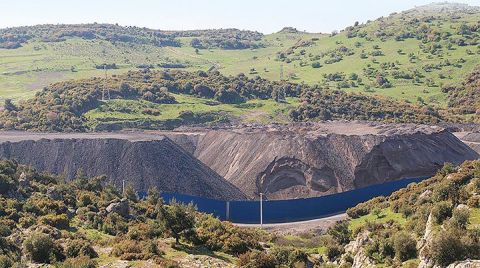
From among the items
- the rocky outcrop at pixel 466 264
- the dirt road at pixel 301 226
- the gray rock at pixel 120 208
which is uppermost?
the rocky outcrop at pixel 466 264

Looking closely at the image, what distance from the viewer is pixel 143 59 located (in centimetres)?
18712

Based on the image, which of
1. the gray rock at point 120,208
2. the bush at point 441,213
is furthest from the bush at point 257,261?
the gray rock at point 120,208

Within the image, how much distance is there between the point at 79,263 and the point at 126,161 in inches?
1578

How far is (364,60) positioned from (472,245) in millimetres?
139410

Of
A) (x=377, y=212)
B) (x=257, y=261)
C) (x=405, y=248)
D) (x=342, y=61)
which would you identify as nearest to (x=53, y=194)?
(x=257, y=261)

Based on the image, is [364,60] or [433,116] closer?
[433,116]

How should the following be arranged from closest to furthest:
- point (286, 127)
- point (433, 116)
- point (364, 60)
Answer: point (286, 127), point (433, 116), point (364, 60)

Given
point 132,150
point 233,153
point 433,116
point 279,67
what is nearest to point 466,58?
point 433,116

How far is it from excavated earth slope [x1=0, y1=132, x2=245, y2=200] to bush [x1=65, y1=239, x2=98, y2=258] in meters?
32.3

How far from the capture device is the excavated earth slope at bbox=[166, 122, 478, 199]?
7362 centimetres

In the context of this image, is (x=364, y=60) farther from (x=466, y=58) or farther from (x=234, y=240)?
(x=234, y=240)

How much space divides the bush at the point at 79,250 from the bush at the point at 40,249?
0.72 meters

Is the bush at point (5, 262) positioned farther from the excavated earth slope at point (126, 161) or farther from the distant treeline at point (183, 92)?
the distant treeline at point (183, 92)

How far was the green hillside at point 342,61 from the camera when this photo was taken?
143000 millimetres
